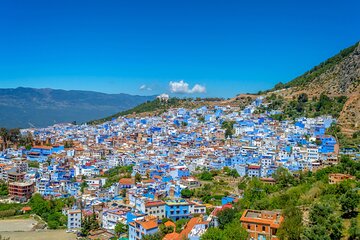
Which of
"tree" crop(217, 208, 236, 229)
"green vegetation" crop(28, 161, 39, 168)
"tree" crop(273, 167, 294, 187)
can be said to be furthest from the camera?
"green vegetation" crop(28, 161, 39, 168)

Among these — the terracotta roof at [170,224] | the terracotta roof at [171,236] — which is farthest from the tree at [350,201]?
the terracotta roof at [170,224]

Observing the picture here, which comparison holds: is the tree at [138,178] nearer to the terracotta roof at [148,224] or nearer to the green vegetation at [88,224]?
the green vegetation at [88,224]

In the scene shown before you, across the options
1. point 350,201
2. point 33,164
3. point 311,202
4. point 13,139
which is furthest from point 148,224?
point 13,139

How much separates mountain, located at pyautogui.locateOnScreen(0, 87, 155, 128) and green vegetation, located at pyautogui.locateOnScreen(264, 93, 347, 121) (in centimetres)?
6983

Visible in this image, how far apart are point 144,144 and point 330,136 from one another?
16.6m

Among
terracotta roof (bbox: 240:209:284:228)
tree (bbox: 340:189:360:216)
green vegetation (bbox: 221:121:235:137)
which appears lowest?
terracotta roof (bbox: 240:209:284:228)

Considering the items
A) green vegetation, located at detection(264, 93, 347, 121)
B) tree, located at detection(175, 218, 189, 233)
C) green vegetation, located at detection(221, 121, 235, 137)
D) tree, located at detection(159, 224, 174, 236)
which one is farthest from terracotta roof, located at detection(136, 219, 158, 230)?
green vegetation, located at detection(264, 93, 347, 121)

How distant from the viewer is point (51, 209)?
23.0 m

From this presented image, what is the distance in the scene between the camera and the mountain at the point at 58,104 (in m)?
111

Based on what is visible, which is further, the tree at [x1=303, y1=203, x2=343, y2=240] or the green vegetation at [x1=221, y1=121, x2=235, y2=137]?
the green vegetation at [x1=221, y1=121, x2=235, y2=137]

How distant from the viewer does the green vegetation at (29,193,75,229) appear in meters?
21.2

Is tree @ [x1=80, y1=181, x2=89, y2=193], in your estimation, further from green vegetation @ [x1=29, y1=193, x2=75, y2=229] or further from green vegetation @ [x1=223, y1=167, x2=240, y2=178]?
green vegetation @ [x1=223, y1=167, x2=240, y2=178]

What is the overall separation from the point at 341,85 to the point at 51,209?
31.5 metres

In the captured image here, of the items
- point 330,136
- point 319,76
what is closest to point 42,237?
point 330,136
